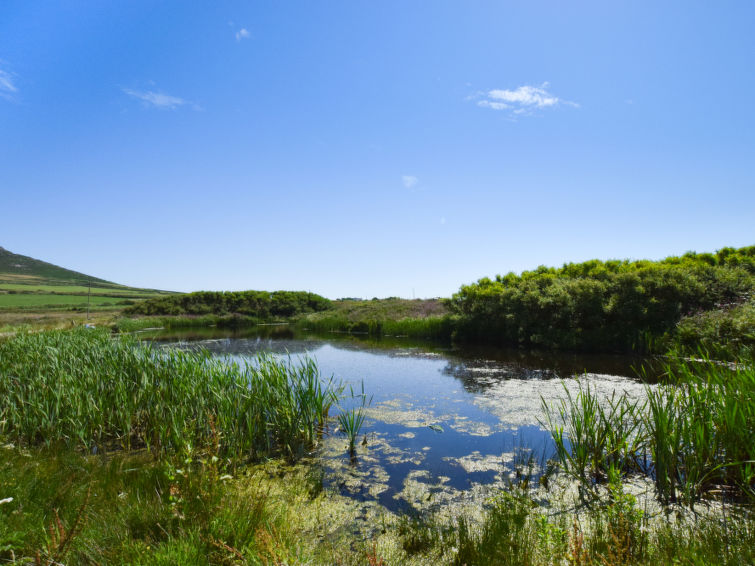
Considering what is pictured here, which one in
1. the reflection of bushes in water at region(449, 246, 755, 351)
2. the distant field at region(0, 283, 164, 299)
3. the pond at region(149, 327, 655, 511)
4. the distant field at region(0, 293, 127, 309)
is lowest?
the distant field at region(0, 293, 127, 309)

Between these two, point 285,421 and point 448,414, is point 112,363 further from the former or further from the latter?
point 448,414

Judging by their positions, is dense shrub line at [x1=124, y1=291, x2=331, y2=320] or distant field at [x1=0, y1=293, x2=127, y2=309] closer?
dense shrub line at [x1=124, y1=291, x2=331, y2=320]

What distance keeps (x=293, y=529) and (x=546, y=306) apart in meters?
17.9

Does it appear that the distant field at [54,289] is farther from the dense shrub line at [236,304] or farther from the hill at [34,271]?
the dense shrub line at [236,304]

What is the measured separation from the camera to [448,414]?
8.62m

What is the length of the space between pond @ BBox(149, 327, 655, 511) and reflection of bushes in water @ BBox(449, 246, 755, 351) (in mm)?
1942

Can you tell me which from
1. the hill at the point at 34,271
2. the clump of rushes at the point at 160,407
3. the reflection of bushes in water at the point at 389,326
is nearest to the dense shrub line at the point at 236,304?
the reflection of bushes in water at the point at 389,326

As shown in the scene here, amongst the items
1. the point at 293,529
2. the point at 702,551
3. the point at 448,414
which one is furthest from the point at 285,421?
the point at 702,551

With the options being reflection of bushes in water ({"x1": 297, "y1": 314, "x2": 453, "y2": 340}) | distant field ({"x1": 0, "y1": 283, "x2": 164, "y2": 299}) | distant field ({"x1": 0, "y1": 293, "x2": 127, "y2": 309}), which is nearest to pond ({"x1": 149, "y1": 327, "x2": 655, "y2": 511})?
reflection of bushes in water ({"x1": 297, "y1": 314, "x2": 453, "y2": 340})

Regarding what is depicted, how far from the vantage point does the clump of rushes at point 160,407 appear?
5.96 metres

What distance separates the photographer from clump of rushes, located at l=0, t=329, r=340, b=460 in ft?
19.5

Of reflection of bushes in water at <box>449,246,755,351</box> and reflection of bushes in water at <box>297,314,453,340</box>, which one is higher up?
reflection of bushes in water at <box>449,246,755,351</box>

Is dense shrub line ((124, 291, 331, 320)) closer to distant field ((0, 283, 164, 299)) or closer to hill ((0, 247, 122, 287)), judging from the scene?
distant field ((0, 283, 164, 299))

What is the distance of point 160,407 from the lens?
6.26 metres
